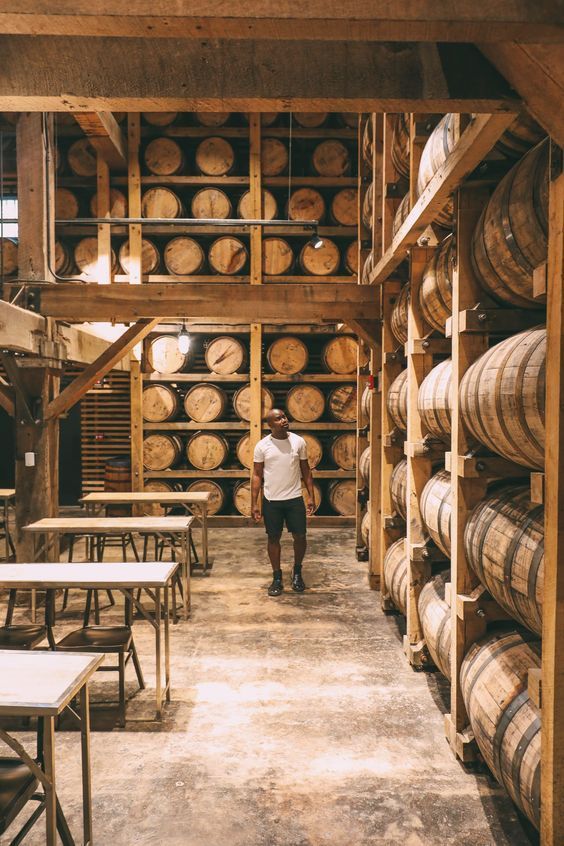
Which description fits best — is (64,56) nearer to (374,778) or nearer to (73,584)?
(73,584)

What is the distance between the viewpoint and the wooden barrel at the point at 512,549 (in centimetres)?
247

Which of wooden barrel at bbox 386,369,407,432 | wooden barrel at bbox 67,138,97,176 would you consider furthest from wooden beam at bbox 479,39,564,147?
wooden barrel at bbox 67,138,97,176

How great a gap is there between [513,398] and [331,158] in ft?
26.8

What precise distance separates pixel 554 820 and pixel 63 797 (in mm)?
2196

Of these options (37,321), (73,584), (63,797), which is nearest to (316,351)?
(37,321)

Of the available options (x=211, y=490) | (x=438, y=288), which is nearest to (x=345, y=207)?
(x=211, y=490)

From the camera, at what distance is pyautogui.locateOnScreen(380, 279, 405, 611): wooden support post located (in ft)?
18.4

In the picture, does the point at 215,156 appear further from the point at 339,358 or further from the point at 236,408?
the point at 236,408

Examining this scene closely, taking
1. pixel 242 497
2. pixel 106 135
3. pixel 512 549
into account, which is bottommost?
pixel 242 497

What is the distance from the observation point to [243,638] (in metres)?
5.08

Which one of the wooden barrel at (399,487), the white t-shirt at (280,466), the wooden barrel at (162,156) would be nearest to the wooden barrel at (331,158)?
the wooden barrel at (162,156)

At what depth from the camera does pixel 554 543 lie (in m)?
2.20

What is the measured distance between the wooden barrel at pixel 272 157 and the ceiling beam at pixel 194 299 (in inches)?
178

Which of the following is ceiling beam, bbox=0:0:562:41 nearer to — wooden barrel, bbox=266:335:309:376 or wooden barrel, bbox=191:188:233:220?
wooden barrel, bbox=266:335:309:376
